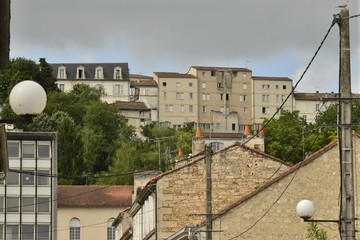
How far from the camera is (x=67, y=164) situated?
5320 inches

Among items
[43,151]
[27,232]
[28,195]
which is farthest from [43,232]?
[43,151]

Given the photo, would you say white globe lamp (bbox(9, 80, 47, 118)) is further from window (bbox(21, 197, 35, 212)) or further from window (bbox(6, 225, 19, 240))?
window (bbox(21, 197, 35, 212))

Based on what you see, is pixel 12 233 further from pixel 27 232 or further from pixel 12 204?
pixel 12 204

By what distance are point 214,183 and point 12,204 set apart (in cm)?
5731

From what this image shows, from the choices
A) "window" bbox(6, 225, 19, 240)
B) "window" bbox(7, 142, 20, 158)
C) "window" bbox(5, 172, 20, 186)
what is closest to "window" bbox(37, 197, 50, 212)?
"window" bbox(5, 172, 20, 186)

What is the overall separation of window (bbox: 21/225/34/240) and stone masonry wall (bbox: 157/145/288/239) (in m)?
54.0

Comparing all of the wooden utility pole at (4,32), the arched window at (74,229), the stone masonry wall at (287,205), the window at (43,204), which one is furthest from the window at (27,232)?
the wooden utility pole at (4,32)

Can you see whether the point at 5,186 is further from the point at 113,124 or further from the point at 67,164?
the point at 113,124

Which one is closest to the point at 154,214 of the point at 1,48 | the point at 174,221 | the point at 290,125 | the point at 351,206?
the point at 174,221

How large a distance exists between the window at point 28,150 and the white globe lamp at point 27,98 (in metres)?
89.8

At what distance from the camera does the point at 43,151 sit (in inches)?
4122

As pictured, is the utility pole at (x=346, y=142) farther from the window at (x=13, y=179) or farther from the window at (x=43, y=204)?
→ the window at (x=13, y=179)

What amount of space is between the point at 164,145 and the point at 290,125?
3897cm

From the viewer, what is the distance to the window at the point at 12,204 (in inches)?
3935
